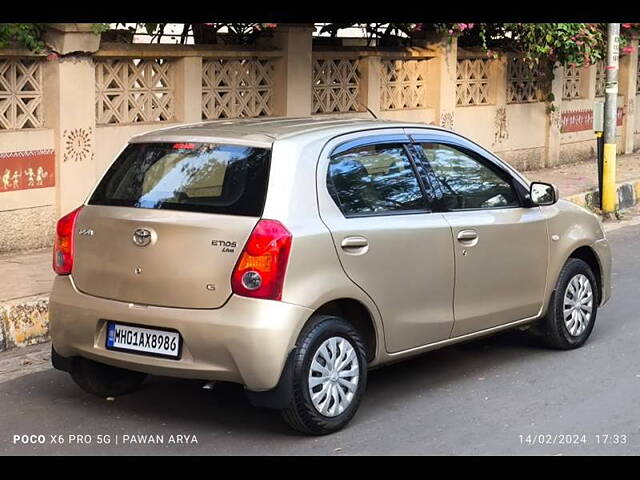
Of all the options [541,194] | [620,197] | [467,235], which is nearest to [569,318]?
[541,194]

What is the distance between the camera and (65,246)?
239 inches

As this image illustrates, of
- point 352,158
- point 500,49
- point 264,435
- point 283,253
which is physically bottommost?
point 264,435

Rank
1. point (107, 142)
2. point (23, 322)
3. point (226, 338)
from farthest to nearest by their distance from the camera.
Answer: point (107, 142)
point (23, 322)
point (226, 338)

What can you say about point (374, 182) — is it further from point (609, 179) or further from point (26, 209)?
point (609, 179)

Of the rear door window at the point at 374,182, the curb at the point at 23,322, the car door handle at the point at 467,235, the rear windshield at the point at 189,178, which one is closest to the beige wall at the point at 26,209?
the curb at the point at 23,322

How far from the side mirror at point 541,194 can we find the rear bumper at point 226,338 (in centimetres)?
224

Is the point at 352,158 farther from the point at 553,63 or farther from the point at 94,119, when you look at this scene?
the point at 553,63

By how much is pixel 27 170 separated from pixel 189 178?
4.47 m

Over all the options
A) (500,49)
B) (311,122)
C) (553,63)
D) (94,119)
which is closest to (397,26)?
(500,49)

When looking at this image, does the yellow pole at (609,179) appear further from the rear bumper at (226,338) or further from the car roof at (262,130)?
the rear bumper at (226,338)

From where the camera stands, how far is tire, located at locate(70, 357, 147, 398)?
627 centimetres

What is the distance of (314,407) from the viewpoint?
5.62 meters

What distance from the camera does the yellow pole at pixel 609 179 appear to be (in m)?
13.6

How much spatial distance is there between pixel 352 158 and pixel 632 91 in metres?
14.2
